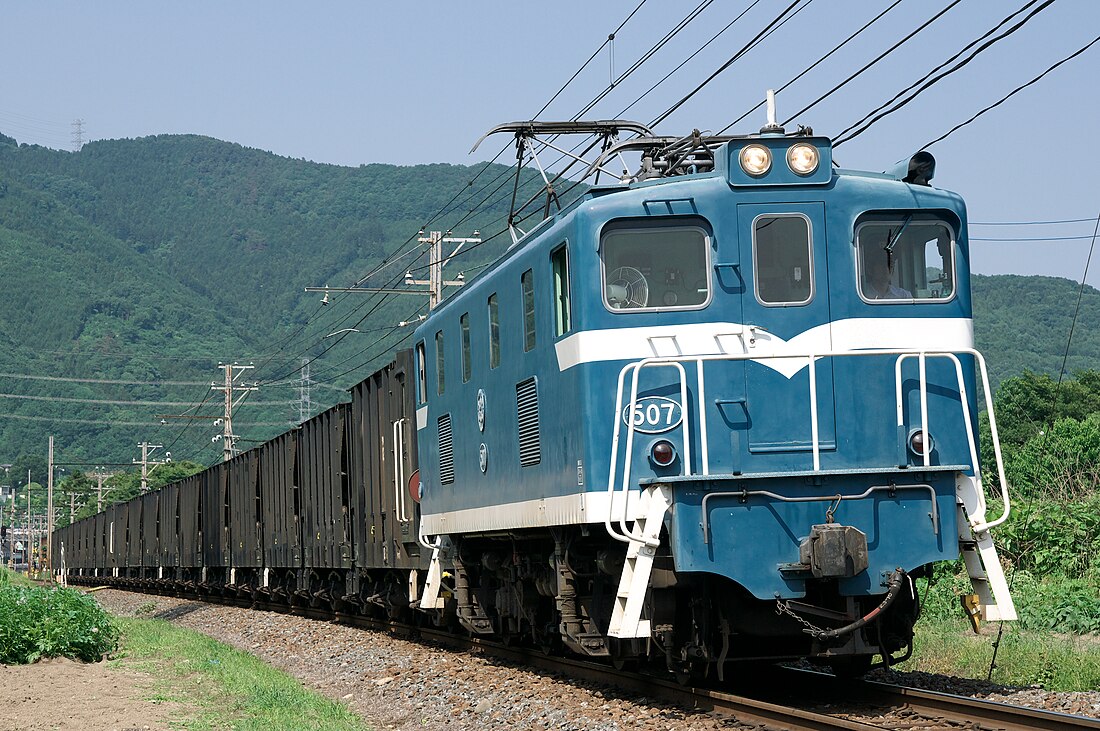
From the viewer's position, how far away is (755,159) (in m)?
9.88

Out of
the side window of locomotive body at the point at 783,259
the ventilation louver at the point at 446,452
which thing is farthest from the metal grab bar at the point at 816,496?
the ventilation louver at the point at 446,452

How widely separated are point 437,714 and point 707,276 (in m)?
4.46

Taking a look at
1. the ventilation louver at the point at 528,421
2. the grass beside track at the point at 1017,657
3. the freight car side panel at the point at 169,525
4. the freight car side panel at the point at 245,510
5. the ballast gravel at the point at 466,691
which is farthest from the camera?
the freight car side panel at the point at 169,525

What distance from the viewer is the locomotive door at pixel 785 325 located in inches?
376

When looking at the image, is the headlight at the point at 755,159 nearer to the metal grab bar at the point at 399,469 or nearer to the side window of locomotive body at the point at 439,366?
the side window of locomotive body at the point at 439,366

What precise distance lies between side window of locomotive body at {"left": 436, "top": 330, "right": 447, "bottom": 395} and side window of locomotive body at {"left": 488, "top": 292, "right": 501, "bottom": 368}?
7.00 feet

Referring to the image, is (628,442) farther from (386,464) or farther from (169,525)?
(169,525)

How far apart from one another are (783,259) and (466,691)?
510cm

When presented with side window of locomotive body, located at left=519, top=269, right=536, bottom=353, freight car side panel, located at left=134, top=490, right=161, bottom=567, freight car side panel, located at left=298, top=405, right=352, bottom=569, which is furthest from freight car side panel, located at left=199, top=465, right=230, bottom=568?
side window of locomotive body, located at left=519, top=269, right=536, bottom=353

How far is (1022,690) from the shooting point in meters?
9.80

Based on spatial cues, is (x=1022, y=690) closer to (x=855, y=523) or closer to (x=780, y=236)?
(x=855, y=523)

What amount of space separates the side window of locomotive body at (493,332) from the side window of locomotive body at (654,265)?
102 inches

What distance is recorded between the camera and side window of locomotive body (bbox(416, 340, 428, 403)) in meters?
15.7

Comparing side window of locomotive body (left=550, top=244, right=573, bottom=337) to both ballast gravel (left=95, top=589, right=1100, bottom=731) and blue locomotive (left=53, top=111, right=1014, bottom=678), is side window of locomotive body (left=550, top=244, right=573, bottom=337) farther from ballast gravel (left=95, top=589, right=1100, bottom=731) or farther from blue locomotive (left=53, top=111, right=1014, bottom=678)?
ballast gravel (left=95, top=589, right=1100, bottom=731)
